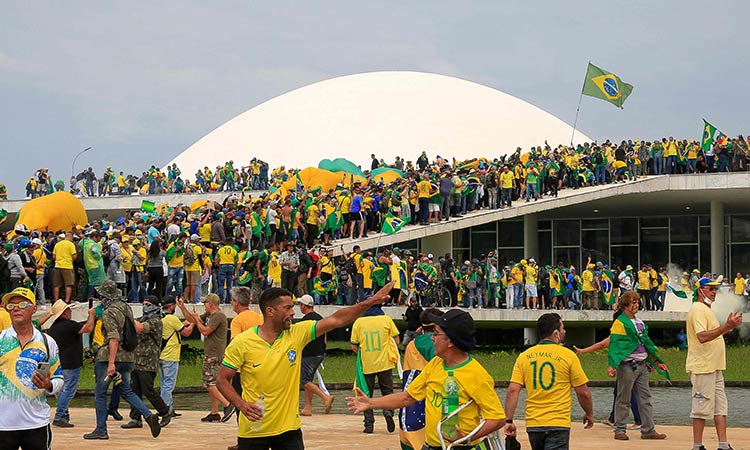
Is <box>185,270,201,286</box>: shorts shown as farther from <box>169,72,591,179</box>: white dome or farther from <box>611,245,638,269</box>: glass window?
<box>169,72,591,179</box>: white dome

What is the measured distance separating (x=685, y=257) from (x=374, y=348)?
31.7 meters

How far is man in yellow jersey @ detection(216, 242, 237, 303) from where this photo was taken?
71.1ft

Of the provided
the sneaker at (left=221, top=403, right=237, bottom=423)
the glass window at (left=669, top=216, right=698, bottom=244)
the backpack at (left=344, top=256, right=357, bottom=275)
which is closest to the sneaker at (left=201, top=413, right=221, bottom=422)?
the sneaker at (left=221, top=403, right=237, bottom=423)

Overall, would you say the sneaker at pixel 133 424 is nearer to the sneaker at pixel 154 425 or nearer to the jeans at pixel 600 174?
the sneaker at pixel 154 425

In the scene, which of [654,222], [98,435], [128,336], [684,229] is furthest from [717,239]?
[98,435]

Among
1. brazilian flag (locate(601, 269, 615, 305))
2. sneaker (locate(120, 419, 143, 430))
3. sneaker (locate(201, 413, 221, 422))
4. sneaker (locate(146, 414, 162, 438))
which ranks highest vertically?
brazilian flag (locate(601, 269, 615, 305))

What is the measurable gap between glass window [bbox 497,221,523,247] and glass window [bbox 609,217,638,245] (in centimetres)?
367

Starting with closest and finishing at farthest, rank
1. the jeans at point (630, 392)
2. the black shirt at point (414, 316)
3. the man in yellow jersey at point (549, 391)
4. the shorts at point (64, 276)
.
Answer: the man in yellow jersey at point (549, 391), the jeans at point (630, 392), the black shirt at point (414, 316), the shorts at point (64, 276)

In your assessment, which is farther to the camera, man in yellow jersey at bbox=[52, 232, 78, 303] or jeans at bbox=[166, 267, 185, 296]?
jeans at bbox=[166, 267, 185, 296]

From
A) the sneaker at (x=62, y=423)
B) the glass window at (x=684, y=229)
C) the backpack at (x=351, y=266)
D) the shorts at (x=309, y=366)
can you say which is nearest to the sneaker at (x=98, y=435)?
the sneaker at (x=62, y=423)

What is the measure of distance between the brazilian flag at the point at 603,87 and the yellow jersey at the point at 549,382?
30.1 metres

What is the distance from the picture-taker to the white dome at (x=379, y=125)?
184 feet

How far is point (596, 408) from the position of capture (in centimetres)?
1541

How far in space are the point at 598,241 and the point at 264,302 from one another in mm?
37275
